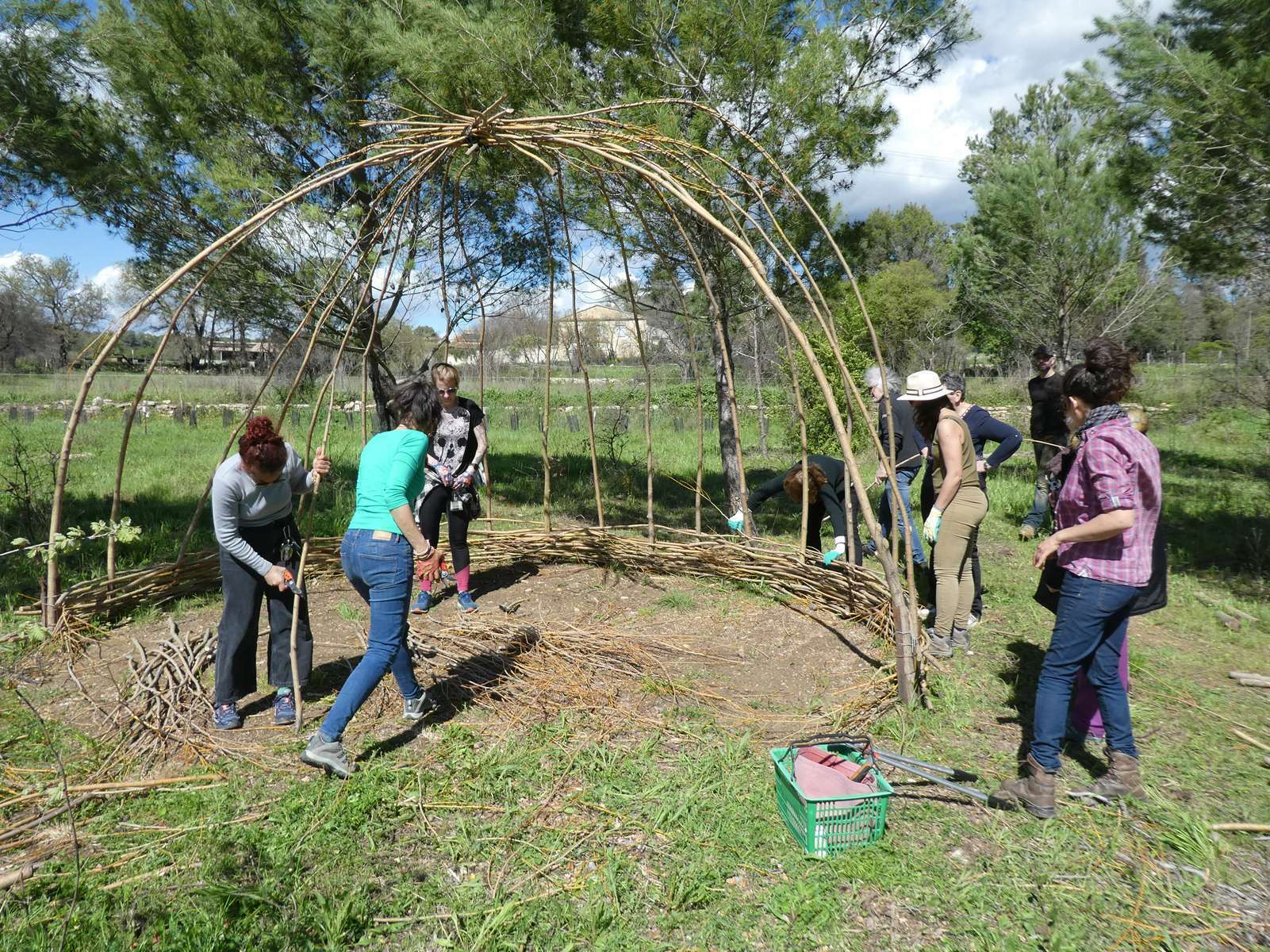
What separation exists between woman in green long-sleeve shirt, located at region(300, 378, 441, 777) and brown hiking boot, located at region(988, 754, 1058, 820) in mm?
2379

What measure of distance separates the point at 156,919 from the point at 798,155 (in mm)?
5694

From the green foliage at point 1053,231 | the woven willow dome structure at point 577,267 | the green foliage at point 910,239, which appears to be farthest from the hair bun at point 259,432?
the green foliage at point 910,239

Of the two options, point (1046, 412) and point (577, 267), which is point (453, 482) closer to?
point (577, 267)

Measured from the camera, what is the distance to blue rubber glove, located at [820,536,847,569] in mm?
4355

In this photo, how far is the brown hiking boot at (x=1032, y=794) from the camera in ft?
8.50

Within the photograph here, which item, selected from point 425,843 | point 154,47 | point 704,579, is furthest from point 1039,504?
point 154,47

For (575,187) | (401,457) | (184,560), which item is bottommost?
(184,560)

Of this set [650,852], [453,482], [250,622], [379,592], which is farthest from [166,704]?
[650,852]

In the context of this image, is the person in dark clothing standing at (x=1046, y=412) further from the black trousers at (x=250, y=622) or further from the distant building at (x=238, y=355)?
the distant building at (x=238, y=355)

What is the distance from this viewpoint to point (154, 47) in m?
5.94

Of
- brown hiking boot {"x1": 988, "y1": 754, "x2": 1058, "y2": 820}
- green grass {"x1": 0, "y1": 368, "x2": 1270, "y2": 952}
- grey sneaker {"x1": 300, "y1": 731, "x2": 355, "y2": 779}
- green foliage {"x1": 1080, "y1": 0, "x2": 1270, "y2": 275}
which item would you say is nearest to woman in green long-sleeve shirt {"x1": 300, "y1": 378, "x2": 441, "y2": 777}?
grey sneaker {"x1": 300, "y1": 731, "x2": 355, "y2": 779}

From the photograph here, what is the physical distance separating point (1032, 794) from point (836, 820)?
0.82 m

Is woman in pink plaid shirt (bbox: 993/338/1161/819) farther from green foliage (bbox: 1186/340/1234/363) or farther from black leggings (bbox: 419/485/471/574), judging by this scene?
green foliage (bbox: 1186/340/1234/363)

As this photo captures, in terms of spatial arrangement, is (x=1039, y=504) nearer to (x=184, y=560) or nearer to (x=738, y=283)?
(x=738, y=283)
